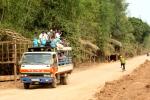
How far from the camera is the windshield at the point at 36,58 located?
27.2 meters

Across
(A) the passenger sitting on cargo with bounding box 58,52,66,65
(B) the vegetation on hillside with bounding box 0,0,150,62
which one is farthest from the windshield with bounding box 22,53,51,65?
(B) the vegetation on hillside with bounding box 0,0,150,62

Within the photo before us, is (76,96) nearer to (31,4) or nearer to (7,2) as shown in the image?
(7,2)

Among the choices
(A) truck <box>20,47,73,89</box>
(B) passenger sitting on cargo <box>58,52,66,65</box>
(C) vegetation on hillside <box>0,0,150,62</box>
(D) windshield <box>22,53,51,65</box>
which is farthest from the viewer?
(C) vegetation on hillside <box>0,0,150,62</box>

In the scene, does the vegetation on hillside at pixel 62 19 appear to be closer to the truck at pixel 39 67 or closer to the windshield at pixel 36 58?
the truck at pixel 39 67

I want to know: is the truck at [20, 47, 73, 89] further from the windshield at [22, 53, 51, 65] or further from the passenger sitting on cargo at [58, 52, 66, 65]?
the passenger sitting on cargo at [58, 52, 66, 65]

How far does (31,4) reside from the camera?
42562 mm

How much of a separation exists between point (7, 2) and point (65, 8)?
8.91 meters

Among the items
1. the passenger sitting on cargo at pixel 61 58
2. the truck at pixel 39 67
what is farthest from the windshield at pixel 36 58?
the passenger sitting on cargo at pixel 61 58

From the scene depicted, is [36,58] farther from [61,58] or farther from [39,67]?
[61,58]

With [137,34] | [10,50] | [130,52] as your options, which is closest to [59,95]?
[10,50]

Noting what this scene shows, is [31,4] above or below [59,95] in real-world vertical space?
above

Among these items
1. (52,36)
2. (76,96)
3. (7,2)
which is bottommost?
(76,96)

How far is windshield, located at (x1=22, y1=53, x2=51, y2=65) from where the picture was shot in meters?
27.2

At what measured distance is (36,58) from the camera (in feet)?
89.5
